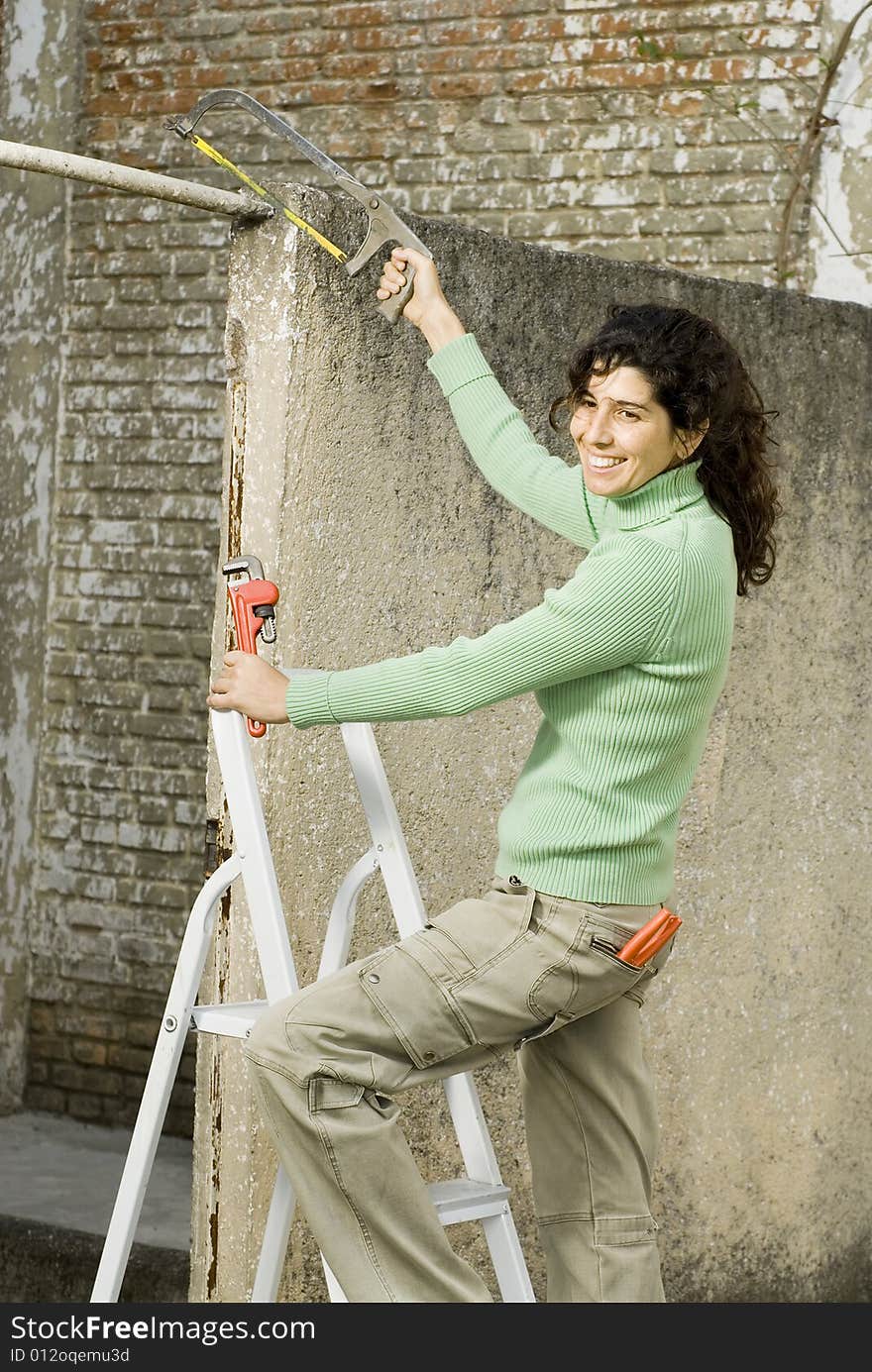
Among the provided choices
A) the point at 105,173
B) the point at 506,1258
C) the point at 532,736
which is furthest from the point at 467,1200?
the point at 105,173

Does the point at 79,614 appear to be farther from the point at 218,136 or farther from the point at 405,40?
the point at 405,40

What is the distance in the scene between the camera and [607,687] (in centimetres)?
242

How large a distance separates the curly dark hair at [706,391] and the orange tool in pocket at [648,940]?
1.88 ft

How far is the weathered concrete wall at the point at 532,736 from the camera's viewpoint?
2861mm

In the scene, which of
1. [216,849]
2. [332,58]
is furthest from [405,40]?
[216,849]

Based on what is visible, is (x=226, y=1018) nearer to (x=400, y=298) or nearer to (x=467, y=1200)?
(x=467, y=1200)

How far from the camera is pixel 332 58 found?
5.12 m

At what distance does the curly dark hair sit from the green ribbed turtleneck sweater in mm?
51

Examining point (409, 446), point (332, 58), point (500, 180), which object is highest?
point (332, 58)

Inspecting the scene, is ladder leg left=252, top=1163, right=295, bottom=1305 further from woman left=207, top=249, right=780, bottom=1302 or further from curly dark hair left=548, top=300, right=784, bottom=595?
curly dark hair left=548, top=300, right=784, bottom=595

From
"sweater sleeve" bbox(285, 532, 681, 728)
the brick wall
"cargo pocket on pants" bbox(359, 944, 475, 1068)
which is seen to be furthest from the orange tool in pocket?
the brick wall

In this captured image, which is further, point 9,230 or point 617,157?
point 9,230

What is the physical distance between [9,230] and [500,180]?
4.92ft

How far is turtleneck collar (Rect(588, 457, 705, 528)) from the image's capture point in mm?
2516
